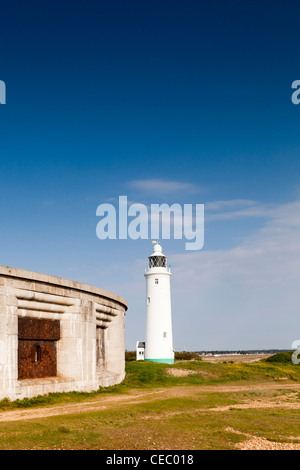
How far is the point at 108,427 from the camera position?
15.5 meters

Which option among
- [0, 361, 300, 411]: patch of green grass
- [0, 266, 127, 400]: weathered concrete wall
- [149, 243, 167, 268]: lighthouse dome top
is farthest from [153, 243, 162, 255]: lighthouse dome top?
[0, 266, 127, 400]: weathered concrete wall

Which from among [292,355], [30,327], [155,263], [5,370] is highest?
[155,263]

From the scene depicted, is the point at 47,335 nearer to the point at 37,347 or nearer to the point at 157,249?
the point at 37,347

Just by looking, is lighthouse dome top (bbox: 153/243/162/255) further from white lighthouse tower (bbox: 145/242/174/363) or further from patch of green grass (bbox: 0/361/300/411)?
patch of green grass (bbox: 0/361/300/411)

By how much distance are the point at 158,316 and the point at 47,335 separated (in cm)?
3013

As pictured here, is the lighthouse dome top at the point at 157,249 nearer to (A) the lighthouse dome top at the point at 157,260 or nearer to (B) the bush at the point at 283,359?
(A) the lighthouse dome top at the point at 157,260

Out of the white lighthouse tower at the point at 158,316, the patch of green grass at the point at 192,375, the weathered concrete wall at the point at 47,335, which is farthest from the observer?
the white lighthouse tower at the point at 158,316

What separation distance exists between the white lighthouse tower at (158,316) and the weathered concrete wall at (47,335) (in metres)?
22.6

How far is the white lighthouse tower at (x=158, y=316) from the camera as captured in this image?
53688 mm

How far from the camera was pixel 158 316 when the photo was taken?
2125 inches

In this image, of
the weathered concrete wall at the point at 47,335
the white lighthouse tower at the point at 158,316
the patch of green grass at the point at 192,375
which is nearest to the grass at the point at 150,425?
the weathered concrete wall at the point at 47,335
